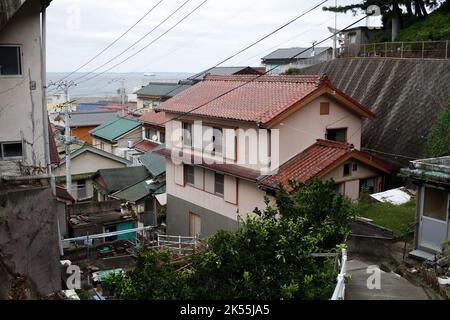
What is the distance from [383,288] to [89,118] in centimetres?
4920

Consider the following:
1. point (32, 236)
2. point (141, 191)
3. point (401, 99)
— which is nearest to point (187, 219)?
point (141, 191)

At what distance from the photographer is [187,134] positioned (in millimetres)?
21781

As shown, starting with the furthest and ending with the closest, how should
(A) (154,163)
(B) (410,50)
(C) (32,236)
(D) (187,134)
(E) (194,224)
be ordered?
(A) (154,163) → (B) (410,50) → (E) (194,224) → (D) (187,134) → (C) (32,236)

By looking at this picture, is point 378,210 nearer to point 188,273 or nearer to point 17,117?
point 188,273

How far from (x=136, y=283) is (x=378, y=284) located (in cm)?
486

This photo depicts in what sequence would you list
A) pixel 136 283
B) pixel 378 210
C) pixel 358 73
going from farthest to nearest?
pixel 358 73, pixel 378 210, pixel 136 283

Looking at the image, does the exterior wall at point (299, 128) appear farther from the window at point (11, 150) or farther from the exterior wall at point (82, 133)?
the exterior wall at point (82, 133)

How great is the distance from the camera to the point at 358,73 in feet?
92.8

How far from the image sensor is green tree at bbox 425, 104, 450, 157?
18.8 m

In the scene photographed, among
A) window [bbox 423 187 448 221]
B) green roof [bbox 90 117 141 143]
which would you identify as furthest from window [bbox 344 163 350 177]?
green roof [bbox 90 117 141 143]

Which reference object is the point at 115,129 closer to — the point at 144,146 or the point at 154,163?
the point at 144,146

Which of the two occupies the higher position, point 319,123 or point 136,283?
point 319,123
